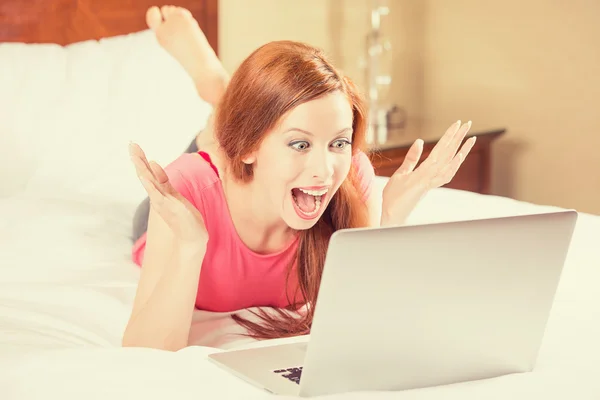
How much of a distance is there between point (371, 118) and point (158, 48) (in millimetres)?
905

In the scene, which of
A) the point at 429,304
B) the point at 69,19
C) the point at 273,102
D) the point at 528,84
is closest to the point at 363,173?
the point at 273,102

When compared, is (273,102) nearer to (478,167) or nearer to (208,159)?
(208,159)

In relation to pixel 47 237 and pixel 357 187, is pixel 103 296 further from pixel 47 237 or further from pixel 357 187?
pixel 357 187

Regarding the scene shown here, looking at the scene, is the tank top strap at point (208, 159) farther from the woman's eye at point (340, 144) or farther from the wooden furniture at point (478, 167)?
the wooden furniture at point (478, 167)

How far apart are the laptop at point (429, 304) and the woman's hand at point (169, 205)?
0.96ft

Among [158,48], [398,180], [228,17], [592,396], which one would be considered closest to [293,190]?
[398,180]

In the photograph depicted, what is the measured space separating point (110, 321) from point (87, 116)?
2.30 ft

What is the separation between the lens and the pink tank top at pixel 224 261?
1574mm

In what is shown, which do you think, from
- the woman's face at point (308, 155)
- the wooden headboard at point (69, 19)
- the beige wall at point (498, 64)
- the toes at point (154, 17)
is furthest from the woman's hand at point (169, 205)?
the beige wall at point (498, 64)

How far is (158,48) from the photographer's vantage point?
230 cm

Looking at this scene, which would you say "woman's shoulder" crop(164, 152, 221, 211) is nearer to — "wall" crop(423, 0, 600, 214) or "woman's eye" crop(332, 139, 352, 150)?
"woman's eye" crop(332, 139, 352, 150)

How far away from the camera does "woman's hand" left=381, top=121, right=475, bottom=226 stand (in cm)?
154

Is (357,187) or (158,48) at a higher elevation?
(158,48)

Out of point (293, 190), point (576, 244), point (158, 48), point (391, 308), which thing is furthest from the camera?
point (158, 48)
